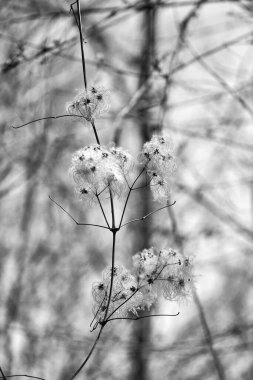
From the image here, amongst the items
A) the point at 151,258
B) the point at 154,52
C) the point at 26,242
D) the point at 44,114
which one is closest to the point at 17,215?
the point at 26,242

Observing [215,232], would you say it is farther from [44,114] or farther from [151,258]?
[151,258]

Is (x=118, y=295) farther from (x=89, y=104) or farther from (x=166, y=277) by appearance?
(x=89, y=104)

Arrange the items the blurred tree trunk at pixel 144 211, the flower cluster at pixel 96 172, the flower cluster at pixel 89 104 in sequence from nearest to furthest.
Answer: the flower cluster at pixel 96 172 → the flower cluster at pixel 89 104 → the blurred tree trunk at pixel 144 211

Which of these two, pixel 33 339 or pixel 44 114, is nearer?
pixel 44 114

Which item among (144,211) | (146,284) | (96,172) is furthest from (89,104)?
(144,211)

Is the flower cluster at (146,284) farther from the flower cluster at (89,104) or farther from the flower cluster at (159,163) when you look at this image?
the flower cluster at (89,104)

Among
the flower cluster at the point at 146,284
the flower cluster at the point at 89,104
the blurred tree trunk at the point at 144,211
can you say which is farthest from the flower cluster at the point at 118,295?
the blurred tree trunk at the point at 144,211

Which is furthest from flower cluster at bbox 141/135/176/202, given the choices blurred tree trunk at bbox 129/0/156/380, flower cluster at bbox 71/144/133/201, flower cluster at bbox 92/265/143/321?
blurred tree trunk at bbox 129/0/156/380
